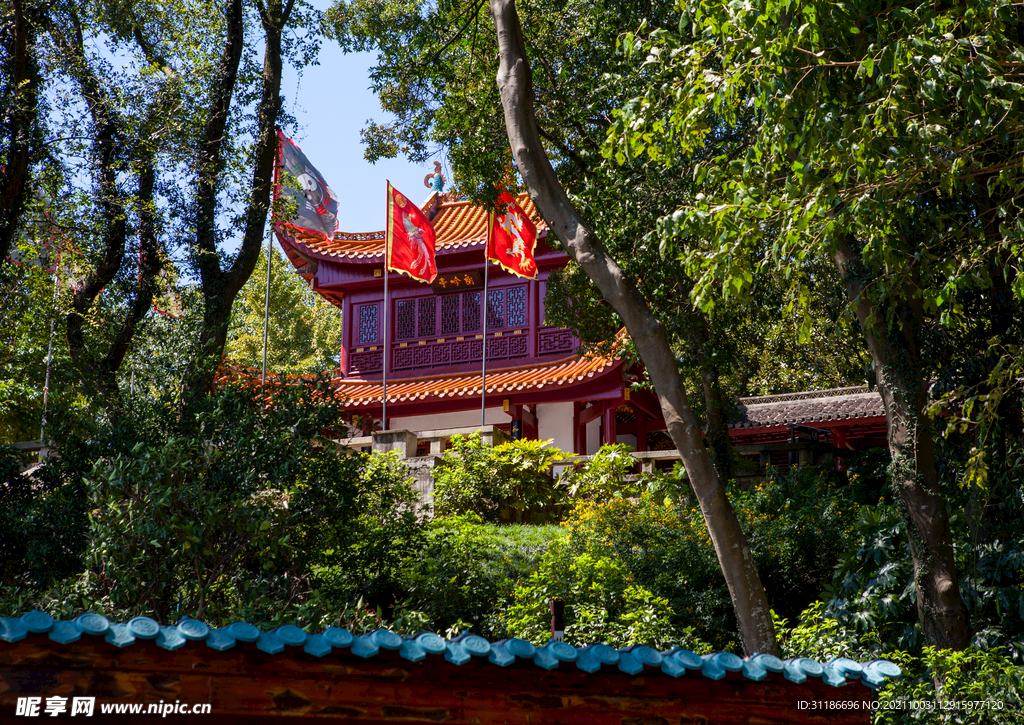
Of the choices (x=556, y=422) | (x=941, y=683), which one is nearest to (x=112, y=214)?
(x=941, y=683)

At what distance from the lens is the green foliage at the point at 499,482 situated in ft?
37.9

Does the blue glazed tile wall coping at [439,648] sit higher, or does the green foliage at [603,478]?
the green foliage at [603,478]

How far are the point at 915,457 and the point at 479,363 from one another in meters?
10.3

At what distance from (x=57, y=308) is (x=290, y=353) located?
15.9m

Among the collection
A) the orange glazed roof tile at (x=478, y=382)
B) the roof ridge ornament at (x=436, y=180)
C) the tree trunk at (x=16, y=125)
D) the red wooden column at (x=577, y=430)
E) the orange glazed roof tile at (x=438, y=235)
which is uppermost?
the roof ridge ornament at (x=436, y=180)

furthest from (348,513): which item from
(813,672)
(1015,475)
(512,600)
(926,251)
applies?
(1015,475)

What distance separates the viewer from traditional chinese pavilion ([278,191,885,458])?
1548cm

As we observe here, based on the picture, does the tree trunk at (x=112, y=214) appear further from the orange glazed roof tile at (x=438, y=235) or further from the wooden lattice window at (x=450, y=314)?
the wooden lattice window at (x=450, y=314)

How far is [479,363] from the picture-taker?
1661 centimetres

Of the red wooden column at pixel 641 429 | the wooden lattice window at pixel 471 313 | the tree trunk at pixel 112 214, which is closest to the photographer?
the tree trunk at pixel 112 214

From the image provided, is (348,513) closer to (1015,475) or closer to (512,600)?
(512,600)

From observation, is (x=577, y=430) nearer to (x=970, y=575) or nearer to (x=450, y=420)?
(x=450, y=420)

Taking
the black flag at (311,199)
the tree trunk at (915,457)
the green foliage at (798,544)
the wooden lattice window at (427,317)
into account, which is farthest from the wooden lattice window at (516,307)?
the tree trunk at (915,457)

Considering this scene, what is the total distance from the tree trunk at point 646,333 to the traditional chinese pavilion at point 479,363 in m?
7.78
